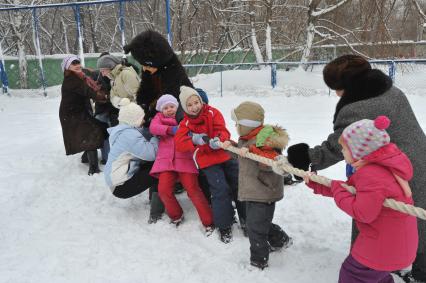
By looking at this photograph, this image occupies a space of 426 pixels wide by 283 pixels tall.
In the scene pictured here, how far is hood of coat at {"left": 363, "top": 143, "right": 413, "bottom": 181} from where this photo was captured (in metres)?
1.86

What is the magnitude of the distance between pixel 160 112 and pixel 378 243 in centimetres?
237

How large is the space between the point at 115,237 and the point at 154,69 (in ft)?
5.41

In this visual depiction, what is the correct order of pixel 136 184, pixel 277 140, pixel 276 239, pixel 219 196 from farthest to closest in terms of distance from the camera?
pixel 136 184 → pixel 219 196 → pixel 276 239 → pixel 277 140

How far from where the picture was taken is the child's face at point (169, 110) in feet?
12.0

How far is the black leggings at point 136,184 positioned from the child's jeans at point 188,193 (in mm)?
226

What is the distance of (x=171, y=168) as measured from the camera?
3.57m

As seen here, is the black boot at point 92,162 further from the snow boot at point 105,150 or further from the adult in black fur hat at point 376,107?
the adult in black fur hat at point 376,107

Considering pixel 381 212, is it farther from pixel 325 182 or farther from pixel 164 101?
pixel 164 101

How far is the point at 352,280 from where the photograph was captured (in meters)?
2.20

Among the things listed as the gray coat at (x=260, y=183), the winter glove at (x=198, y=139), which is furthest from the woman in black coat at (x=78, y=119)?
the gray coat at (x=260, y=183)

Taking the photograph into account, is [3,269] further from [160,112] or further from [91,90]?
[91,90]

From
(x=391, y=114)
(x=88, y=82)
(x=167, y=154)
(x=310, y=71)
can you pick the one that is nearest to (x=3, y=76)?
(x=88, y=82)

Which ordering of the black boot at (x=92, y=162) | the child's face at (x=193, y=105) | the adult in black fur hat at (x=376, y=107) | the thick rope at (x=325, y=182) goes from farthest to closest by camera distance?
the black boot at (x=92, y=162), the child's face at (x=193, y=105), the adult in black fur hat at (x=376, y=107), the thick rope at (x=325, y=182)

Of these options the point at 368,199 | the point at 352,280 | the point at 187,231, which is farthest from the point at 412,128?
the point at 187,231
